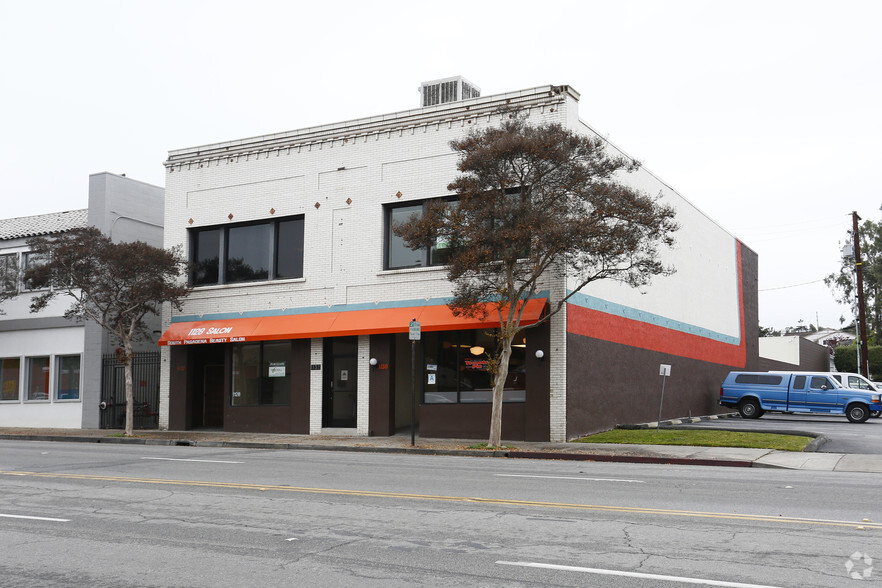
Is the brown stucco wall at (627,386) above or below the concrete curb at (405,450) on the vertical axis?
above

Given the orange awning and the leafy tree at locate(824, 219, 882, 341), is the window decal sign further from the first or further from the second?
the leafy tree at locate(824, 219, 882, 341)

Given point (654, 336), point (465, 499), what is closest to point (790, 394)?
point (654, 336)

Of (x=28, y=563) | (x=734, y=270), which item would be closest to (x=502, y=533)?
(x=28, y=563)

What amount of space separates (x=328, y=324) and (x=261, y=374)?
331 centimetres

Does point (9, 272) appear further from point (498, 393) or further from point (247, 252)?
point (498, 393)

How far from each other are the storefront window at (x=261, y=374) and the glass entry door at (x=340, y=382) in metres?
1.44

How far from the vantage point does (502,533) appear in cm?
866

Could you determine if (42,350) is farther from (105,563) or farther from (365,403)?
(105,563)

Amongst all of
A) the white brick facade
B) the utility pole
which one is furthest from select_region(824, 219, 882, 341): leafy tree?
the white brick facade

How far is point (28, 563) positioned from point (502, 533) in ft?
14.7

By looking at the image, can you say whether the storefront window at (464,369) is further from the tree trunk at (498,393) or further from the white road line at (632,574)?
the white road line at (632,574)

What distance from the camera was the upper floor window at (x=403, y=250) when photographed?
2389 centimetres

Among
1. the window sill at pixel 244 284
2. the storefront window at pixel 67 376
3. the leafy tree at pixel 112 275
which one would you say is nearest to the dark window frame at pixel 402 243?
the window sill at pixel 244 284

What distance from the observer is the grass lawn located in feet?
64.8
